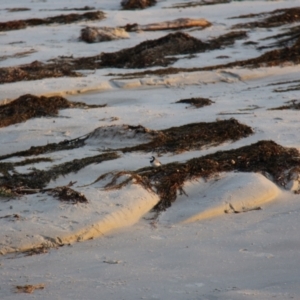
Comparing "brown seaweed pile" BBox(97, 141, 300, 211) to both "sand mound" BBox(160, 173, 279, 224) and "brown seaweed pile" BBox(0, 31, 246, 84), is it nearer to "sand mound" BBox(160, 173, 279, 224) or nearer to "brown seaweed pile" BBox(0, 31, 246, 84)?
"sand mound" BBox(160, 173, 279, 224)

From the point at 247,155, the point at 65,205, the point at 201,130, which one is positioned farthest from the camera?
the point at 201,130

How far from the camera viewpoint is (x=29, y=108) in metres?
9.62

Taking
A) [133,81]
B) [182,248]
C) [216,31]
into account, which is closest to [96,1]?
[216,31]

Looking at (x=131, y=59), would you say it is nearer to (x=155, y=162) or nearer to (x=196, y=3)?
(x=196, y=3)

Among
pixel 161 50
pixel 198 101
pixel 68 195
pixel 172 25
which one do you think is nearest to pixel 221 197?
pixel 68 195

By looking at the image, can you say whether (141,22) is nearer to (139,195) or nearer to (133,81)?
(133,81)

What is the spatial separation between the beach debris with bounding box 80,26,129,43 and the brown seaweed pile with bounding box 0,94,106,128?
16.7 feet

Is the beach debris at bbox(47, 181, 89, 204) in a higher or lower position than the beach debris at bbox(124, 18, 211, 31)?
lower

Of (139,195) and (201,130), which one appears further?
(201,130)

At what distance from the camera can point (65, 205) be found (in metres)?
5.86

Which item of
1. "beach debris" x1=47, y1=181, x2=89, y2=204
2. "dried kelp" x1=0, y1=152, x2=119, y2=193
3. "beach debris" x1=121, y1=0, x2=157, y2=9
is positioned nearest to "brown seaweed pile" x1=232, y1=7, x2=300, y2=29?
"beach debris" x1=121, y1=0, x2=157, y2=9

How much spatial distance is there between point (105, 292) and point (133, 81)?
7.01m

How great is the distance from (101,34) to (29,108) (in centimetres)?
584

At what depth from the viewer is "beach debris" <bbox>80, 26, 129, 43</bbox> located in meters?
14.9
